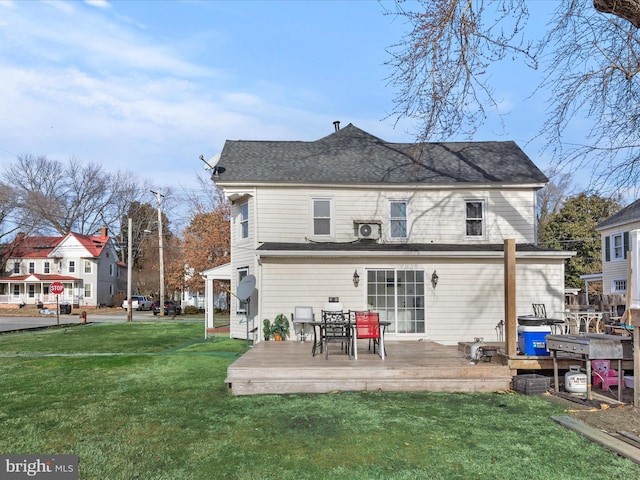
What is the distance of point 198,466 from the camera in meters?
4.30

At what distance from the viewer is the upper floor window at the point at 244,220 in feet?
48.0

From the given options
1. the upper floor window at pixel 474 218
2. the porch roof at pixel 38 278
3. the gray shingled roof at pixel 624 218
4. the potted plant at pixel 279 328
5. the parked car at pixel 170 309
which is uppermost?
the gray shingled roof at pixel 624 218

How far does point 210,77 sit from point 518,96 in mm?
8575

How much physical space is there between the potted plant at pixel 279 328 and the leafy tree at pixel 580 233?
87.5 ft

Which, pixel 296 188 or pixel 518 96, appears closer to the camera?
pixel 518 96

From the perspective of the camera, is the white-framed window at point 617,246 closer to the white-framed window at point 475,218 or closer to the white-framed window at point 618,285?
the white-framed window at point 618,285

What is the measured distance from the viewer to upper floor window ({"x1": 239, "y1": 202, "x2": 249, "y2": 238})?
14.6 meters

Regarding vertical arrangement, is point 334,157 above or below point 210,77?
below

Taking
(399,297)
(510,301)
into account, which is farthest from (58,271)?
(510,301)

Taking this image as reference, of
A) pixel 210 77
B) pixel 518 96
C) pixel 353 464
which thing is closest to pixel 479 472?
pixel 353 464

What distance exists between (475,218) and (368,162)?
3.69m

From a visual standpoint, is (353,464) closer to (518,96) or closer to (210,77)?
(518,96)

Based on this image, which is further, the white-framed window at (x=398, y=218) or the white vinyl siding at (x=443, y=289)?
the white-framed window at (x=398, y=218)

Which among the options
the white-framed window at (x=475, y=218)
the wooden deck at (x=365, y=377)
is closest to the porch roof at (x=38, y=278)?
the white-framed window at (x=475, y=218)
